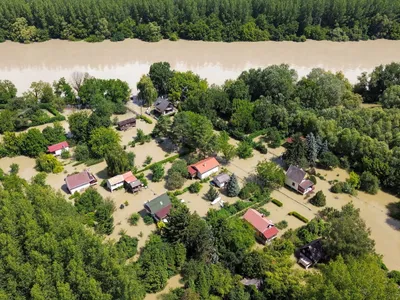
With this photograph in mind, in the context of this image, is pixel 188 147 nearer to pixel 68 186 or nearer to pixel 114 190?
pixel 114 190

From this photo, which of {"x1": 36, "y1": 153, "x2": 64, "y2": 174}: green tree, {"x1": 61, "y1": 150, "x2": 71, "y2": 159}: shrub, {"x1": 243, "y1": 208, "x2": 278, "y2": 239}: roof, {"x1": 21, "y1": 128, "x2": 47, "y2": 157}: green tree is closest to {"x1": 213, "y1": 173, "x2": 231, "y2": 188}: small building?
{"x1": 243, "y1": 208, "x2": 278, "y2": 239}: roof

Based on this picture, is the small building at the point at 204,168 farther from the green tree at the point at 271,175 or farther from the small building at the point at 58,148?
the small building at the point at 58,148

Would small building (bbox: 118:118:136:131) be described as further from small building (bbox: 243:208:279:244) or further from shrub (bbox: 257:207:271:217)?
small building (bbox: 243:208:279:244)

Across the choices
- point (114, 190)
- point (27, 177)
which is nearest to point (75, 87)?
point (27, 177)

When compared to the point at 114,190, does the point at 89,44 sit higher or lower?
higher

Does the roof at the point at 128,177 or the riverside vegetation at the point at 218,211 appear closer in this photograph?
the riverside vegetation at the point at 218,211

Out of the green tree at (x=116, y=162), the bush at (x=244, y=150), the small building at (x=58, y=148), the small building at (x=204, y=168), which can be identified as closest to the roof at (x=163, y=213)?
the small building at (x=204, y=168)

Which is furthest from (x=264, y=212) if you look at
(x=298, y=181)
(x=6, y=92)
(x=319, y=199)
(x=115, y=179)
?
(x=6, y=92)
